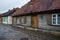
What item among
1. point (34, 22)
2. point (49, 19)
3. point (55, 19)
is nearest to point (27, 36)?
point (49, 19)

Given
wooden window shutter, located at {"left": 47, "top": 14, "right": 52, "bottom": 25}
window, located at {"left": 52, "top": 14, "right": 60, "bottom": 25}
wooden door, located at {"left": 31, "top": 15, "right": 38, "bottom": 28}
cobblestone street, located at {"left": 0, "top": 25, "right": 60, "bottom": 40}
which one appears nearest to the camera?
cobblestone street, located at {"left": 0, "top": 25, "right": 60, "bottom": 40}

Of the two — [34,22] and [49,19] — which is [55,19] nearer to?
[49,19]

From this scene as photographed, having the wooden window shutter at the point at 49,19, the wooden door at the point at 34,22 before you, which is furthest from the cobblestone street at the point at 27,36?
the wooden door at the point at 34,22

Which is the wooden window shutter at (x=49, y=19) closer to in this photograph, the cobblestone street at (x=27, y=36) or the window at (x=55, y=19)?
the window at (x=55, y=19)

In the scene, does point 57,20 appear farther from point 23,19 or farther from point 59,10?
point 23,19

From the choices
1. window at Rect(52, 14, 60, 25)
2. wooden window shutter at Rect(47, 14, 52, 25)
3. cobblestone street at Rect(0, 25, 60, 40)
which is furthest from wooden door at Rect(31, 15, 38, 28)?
cobblestone street at Rect(0, 25, 60, 40)

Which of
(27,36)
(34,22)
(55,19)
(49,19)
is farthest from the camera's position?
(34,22)

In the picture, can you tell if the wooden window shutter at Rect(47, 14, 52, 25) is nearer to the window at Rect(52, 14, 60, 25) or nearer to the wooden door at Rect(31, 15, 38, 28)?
the window at Rect(52, 14, 60, 25)

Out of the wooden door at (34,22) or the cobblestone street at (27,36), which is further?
the wooden door at (34,22)

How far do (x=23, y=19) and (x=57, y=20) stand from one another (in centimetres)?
1089

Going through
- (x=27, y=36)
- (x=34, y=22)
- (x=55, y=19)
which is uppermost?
(x=55, y=19)

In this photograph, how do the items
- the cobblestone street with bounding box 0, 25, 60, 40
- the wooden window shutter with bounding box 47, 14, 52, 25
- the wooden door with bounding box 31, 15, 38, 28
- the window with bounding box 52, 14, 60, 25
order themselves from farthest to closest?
1. the wooden door with bounding box 31, 15, 38, 28
2. the wooden window shutter with bounding box 47, 14, 52, 25
3. the window with bounding box 52, 14, 60, 25
4. the cobblestone street with bounding box 0, 25, 60, 40

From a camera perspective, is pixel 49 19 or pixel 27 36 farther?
pixel 49 19

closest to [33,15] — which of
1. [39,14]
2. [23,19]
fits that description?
[39,14]
